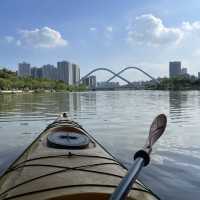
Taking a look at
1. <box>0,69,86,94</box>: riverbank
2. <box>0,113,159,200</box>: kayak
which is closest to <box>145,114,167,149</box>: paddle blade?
<box>0,113,159,200</box>: kayak

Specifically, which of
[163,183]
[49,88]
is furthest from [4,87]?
[163,183]

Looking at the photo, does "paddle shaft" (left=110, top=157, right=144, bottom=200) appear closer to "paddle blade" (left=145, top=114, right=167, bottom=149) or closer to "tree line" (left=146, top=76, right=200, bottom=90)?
"paddle blade" (left=145, top=114, right=167, bottom=149)

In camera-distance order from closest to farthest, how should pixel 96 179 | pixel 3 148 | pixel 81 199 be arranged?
1. pixel 81 199
2. pixel 96 179
3. pixel 3 148

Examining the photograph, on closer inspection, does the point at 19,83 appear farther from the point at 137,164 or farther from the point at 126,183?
the point at 126,183

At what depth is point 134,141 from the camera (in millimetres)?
14219

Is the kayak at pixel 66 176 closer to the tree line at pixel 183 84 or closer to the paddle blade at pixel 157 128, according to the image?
the paddle blade at pixel 157 128

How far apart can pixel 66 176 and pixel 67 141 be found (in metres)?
2.39

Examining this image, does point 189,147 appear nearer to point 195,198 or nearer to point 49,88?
point 195,198

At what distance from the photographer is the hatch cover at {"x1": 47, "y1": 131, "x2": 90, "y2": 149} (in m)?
7.10

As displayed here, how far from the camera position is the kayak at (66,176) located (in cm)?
433

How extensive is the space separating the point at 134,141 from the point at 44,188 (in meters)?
9.92

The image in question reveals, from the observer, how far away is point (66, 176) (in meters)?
5.02

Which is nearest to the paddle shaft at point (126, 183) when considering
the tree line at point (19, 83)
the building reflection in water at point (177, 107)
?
the building reflection in water at point (177, 107)

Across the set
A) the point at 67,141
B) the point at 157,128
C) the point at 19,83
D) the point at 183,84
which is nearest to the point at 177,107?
the point at 67,141
